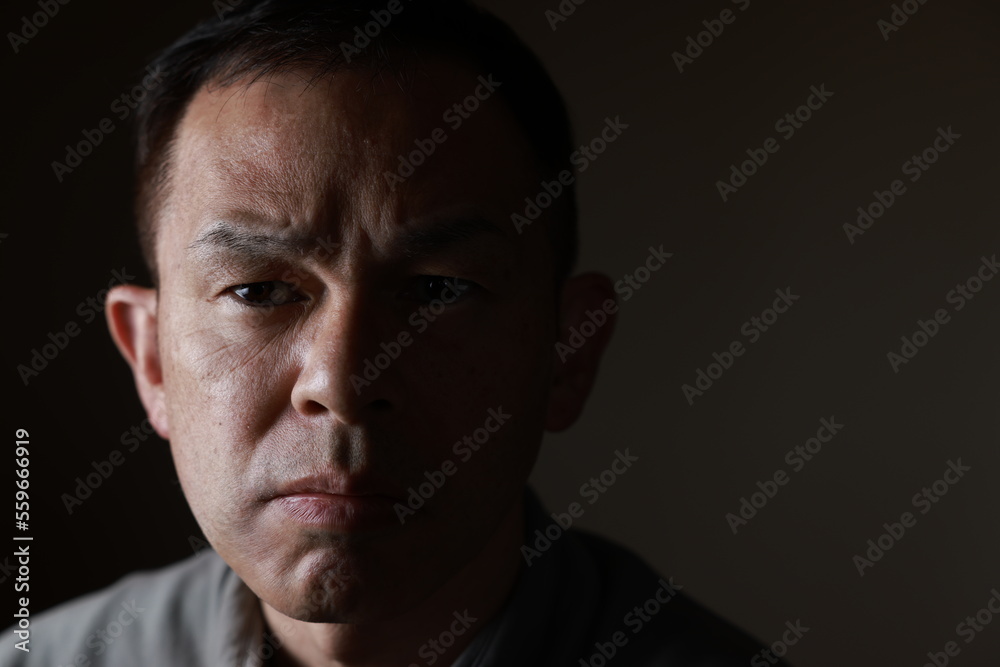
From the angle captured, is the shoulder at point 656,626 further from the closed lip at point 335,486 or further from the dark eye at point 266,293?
the dark eye at point 266,293

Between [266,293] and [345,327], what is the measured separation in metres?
0.12

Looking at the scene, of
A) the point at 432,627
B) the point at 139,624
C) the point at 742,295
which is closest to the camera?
the point at 432,627

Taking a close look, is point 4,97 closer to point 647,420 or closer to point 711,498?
point 647,420

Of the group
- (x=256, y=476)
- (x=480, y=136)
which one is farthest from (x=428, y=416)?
(x=480, y=136)

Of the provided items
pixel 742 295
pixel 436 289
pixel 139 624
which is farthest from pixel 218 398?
pixel 742 295

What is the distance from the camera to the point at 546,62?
198cm

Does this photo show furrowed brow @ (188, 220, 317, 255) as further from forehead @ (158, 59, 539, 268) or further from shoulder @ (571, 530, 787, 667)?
shoulder @ (571, 530, 787, 667)

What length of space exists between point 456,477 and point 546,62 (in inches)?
48.8

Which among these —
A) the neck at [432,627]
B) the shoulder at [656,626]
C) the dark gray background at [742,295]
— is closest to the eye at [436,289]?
the neck at [432,627]

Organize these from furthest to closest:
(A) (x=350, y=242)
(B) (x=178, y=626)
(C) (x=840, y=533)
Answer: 1. (C) (x=840, y=533)
2. (B) (x=178, y=626)
3. (A) (x=350, y=242)

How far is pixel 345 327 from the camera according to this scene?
3.05ft

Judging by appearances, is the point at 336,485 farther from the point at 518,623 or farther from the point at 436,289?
the point at 518,623

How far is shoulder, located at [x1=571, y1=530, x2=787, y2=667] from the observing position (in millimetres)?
1160

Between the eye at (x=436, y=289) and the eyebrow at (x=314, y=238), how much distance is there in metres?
0.04
